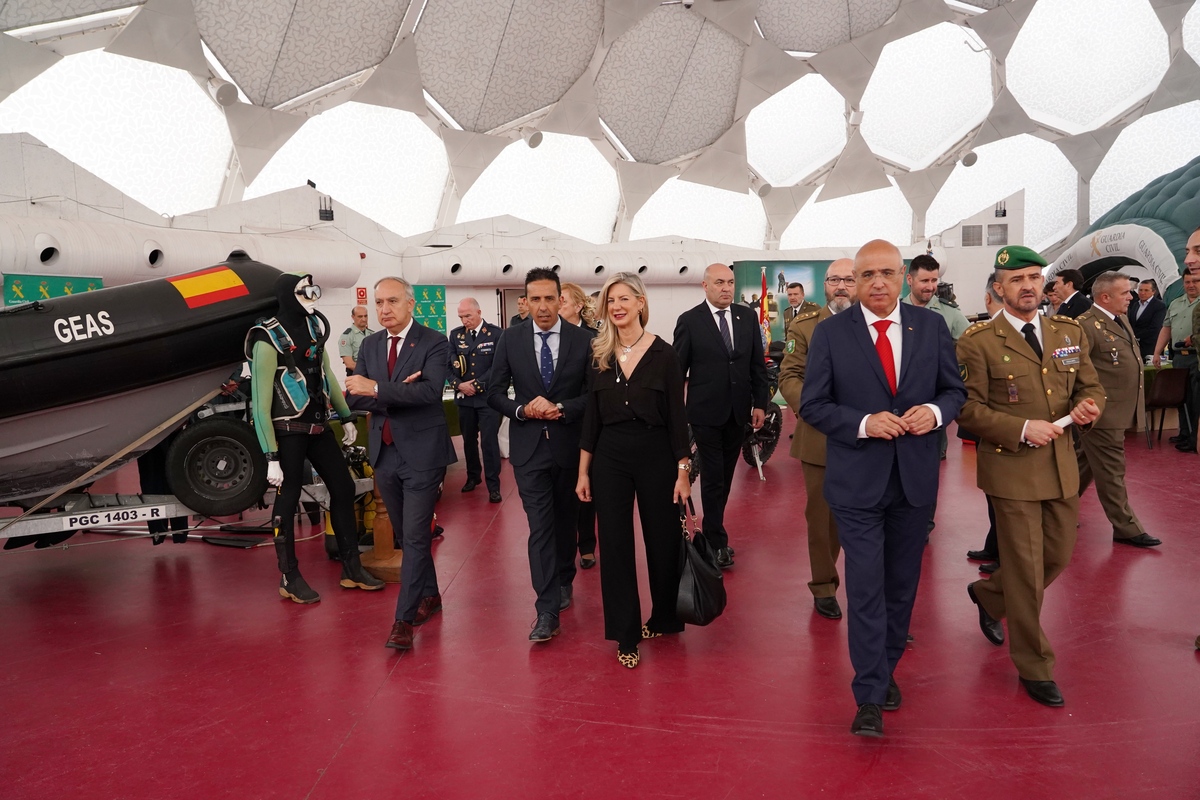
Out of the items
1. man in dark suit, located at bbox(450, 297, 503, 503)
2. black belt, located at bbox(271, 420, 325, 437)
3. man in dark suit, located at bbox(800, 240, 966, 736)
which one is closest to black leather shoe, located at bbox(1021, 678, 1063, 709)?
man in dark suit, located at bbox(800, 240, 966, 736)

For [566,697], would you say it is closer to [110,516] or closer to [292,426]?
[292,426]

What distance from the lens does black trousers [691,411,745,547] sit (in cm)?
480

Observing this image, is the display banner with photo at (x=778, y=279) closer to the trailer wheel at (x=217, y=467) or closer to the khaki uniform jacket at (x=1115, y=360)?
the khaki uniform jacket at (x=1115, y=360)

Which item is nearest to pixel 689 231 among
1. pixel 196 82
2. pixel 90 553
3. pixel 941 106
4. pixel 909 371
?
pixel 941 106

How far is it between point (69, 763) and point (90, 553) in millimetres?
3516

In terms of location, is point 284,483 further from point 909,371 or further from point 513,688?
point 909,371

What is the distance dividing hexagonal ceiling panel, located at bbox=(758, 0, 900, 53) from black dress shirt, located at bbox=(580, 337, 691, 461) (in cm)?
1710

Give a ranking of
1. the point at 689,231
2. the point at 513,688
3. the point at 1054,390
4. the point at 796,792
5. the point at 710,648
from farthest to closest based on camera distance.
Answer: the point at 689,231 → the point at 710,648 → the point at 513,688 → the point at 1054,390 → the point at 796,792

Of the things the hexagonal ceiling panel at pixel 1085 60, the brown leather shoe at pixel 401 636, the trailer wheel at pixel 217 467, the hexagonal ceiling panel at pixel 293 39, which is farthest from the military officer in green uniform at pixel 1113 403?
the hexagonal ceiling panel at pixel 1085 60

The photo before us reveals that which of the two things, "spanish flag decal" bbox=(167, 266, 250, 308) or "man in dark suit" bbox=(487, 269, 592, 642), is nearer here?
"man in dark suit" bbox=(487, 269, 592, 642)

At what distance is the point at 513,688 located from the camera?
3.40 metres

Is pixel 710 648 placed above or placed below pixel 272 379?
below

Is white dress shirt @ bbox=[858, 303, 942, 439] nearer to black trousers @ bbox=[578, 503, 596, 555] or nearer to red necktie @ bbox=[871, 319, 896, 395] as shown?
red necktie @ bbox=[871, 319, 896, 395]

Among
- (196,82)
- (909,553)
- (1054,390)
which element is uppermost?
(196,82)
